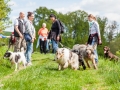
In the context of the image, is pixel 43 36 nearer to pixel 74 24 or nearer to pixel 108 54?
pixel 108 54

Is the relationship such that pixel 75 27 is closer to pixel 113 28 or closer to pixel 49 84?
pixel 113 28

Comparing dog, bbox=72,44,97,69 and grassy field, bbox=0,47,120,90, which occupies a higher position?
dog, bbox=72,44,97,69

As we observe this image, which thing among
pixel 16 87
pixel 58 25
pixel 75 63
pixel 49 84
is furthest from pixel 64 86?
pixel 58 25

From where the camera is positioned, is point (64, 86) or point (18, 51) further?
point (18, 51)

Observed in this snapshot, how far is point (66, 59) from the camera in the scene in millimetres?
11750

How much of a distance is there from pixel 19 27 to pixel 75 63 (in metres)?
→ 3.24

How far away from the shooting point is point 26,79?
29.6ft

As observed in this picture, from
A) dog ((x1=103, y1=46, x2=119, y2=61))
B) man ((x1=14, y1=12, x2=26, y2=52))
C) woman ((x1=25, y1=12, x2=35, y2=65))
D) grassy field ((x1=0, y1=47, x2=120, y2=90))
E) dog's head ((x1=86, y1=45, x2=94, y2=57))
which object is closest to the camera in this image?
grassy field ((x1=0, y1=47, x2=120, y2=90))

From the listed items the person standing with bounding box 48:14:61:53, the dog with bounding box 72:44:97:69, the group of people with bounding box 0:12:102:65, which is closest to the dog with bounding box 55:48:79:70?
the dog with bounding box 72:44:97:69

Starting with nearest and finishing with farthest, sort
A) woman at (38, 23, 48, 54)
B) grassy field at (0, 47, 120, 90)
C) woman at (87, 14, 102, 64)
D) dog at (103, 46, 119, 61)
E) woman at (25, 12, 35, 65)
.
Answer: grassy field at (0, 47, 120, 90)
woman at (87, 14, 102, 64)
woman at (25, 12, 35, 65)
dog at (103, 46, 119, 61)
woman at (38, 23, 48, 54)

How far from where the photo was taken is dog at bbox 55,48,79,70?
11.6 metres

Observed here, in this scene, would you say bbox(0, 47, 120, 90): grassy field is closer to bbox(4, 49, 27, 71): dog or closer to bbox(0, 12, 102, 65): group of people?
bbox(4, 49, 27, 71): dog

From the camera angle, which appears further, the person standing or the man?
the person standing

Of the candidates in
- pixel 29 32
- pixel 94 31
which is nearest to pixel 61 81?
pixel 94 31
